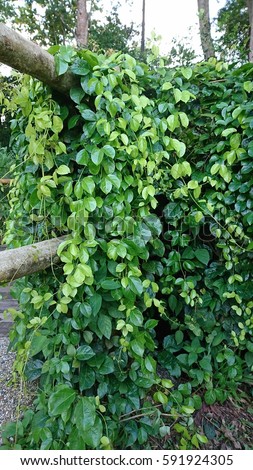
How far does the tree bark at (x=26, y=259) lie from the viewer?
0.84m

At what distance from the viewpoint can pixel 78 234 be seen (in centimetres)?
102

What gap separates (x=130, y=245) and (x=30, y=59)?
656 millimetres

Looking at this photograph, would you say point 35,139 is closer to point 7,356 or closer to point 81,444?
point 81,444

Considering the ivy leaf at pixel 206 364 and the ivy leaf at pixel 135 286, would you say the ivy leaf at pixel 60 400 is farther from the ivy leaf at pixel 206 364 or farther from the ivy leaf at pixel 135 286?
the ivy leaf at pixel 206 364

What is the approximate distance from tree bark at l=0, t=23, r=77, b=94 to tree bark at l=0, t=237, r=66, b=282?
537 mm

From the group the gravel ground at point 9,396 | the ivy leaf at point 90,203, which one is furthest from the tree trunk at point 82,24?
the gravel ground at point 9,396

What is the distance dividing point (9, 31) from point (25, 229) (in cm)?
72

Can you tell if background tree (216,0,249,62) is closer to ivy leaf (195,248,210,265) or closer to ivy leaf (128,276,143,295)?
ivy leaf (195,248,210,265)

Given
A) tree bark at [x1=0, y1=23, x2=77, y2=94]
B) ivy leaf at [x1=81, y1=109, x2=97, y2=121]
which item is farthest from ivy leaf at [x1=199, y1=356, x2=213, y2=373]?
tree bark at [x1=0, y1=23, x2=77, y2=94]

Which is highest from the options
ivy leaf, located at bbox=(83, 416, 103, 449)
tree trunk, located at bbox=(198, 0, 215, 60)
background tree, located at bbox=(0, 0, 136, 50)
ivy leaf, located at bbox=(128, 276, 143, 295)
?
background tree, located at bbox=(0, 0, 136, 50)

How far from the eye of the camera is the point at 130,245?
1.07 metres

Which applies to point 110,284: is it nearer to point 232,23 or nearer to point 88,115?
point 88,115

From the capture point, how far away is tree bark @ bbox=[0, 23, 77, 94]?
29.4 inches

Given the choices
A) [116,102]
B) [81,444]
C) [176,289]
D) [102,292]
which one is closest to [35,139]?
[116,102]
